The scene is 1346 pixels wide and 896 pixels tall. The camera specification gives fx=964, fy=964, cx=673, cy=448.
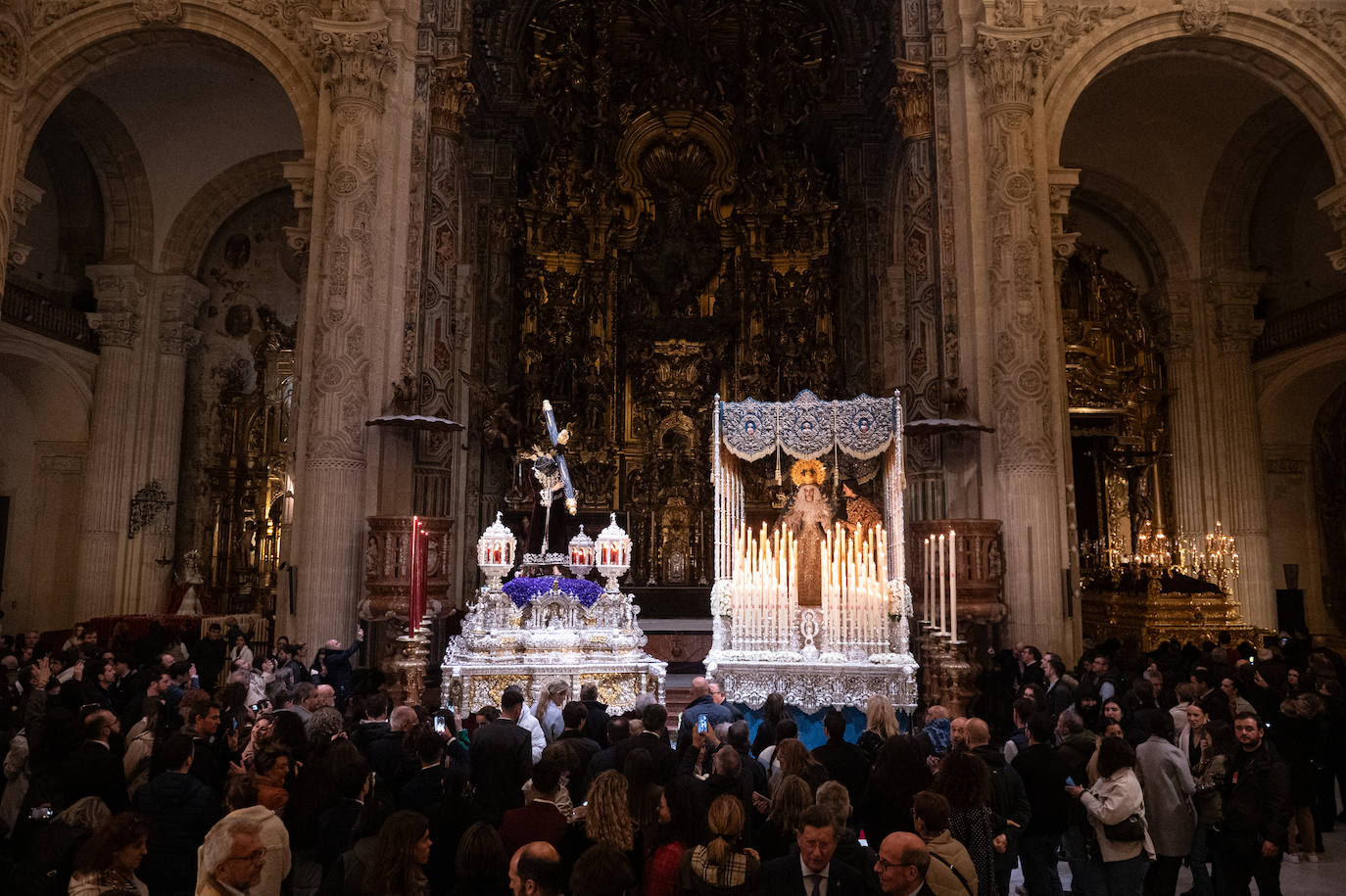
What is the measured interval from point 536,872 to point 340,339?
10.9m

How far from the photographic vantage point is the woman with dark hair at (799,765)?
508 cm

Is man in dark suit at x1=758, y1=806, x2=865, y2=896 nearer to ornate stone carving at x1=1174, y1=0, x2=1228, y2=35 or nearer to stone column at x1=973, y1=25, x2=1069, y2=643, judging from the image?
stone column at x1=973, y1=25, x2=1069, y2=643

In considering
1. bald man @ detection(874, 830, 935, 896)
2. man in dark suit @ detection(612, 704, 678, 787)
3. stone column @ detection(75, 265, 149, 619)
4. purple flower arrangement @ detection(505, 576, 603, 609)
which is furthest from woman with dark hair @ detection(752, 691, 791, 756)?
stone column @ detection(75, 265, 149, 619)

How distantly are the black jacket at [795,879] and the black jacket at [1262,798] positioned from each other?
3326 millimetres

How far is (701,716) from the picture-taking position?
266 inches

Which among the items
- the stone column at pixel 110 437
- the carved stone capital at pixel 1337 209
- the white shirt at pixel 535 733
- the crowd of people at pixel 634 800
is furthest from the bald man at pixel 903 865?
the stone column at pixel 110 437

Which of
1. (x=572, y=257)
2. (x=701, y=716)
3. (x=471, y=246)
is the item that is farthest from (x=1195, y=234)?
(x=701, y=716)

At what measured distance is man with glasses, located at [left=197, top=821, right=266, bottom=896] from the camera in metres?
3.60

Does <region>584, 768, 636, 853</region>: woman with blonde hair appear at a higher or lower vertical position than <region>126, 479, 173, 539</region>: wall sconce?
lower

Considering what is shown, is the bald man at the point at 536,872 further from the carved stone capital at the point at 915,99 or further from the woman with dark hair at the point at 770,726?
the carved stone capital at the point at 915,99

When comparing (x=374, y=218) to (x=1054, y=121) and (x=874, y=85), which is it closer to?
(x=1054, y=121)

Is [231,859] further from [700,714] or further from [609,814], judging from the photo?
[700,714]

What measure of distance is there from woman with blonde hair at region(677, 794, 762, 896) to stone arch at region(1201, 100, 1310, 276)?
66.0ft

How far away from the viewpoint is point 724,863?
12.2 ft
